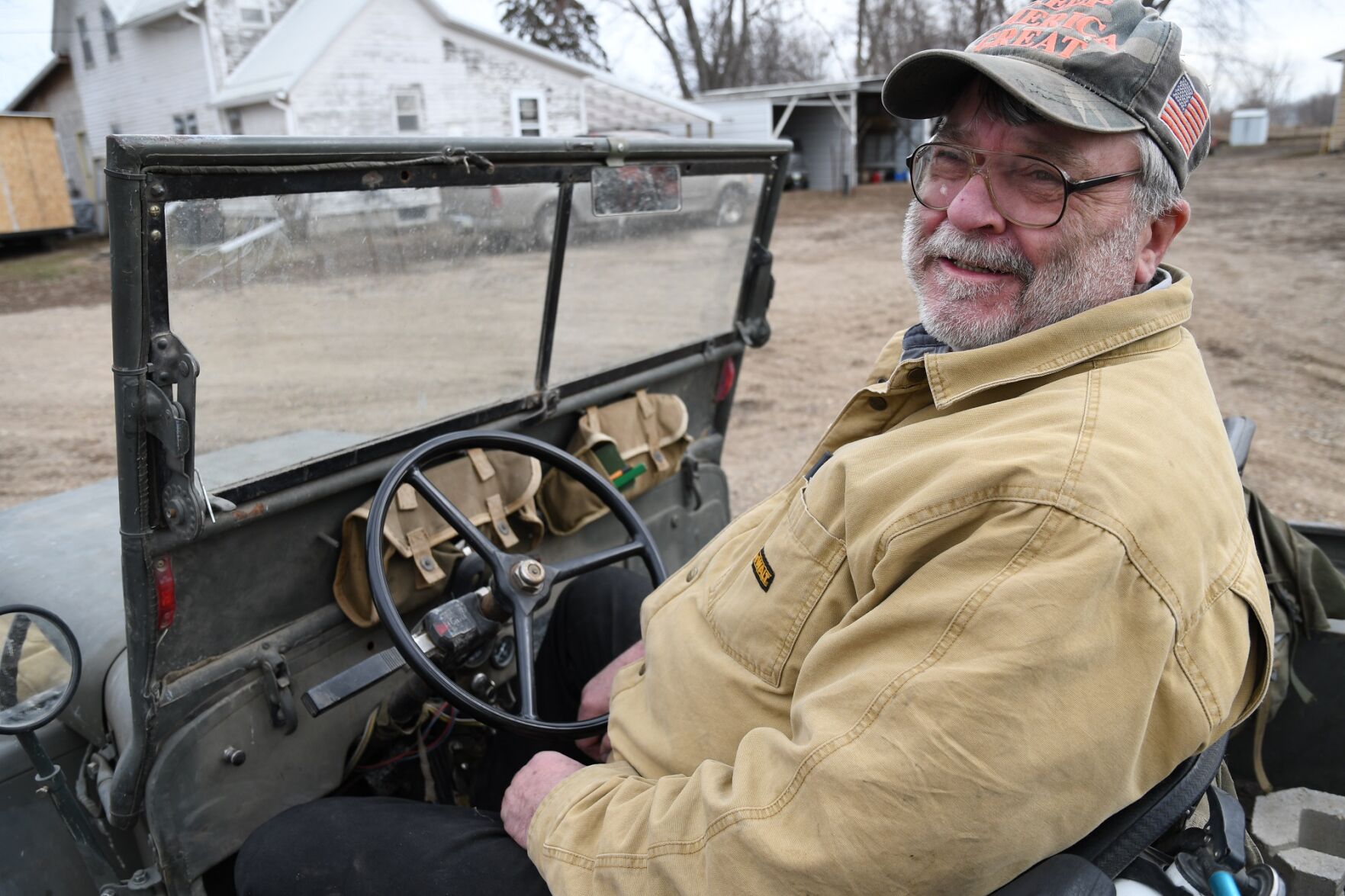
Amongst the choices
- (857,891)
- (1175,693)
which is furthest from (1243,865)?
(857,891)

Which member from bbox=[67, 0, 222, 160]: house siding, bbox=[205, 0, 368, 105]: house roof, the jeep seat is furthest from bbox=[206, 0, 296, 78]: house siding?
the jeep seat

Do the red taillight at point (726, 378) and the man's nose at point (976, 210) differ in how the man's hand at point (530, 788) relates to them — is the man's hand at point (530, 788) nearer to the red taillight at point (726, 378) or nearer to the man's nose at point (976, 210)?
the man's nose at point (976, 210)

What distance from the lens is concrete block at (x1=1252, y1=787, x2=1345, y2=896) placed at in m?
1.78

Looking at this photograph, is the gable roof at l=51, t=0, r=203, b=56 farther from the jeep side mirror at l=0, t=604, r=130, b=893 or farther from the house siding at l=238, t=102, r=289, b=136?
the jeep side mirror at l=0, t=604, r=130, b=893

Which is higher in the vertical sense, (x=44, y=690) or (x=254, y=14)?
(x=254, y=14)

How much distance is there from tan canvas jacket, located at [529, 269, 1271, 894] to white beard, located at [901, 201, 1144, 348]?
4.5 inches

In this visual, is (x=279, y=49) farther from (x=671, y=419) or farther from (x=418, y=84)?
(x=671, y=419)

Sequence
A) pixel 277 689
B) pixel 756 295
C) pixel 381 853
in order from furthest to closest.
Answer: pixel 756 295 → pixel 277 689 → pixel 381 853

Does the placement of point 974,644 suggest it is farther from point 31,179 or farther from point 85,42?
point 85,42

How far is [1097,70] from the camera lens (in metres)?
1.44

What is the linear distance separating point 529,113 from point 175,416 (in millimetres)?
20810

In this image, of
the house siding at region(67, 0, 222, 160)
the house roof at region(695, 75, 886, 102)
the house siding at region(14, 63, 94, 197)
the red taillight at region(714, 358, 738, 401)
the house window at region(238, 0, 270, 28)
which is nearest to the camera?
the red taillight at region(714, 358, 738, 401)

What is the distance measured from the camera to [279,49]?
18016mm

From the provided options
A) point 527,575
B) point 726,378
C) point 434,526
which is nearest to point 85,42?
point 726,378
